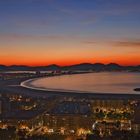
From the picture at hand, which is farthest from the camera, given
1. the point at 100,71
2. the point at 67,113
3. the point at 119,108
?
the point at 100,71

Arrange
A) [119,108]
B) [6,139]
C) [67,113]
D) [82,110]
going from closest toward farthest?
[6,139]
[67,113]
[82,110]
[119,108]

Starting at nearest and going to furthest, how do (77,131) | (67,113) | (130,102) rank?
(77,131), (67,113), (130,102)

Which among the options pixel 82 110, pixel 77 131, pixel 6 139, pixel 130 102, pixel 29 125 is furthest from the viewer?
pixel 130 102

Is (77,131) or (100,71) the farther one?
(100,71)

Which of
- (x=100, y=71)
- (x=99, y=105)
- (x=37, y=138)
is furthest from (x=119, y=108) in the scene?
(x=100, y=71)

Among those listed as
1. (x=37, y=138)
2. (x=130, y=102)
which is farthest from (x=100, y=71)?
(x=37, y=138)

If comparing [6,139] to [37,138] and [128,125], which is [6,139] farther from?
[128,125]

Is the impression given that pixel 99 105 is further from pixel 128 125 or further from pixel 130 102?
pixel 128 125

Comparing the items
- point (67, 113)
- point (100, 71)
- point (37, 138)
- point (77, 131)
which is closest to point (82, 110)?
point (67, 113)
